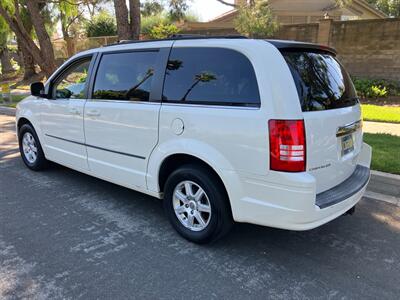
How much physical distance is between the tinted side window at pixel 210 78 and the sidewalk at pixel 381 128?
549 cm

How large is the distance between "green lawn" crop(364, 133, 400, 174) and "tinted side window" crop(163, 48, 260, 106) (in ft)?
10.0

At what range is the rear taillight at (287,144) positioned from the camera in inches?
118

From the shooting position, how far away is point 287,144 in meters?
3.01

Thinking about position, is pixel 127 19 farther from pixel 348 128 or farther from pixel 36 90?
pixel 348 128

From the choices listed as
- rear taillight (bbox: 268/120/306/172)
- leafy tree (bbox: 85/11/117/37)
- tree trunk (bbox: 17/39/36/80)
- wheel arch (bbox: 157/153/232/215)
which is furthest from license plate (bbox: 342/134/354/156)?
leafy tree (bbox: 85/11/117/37)

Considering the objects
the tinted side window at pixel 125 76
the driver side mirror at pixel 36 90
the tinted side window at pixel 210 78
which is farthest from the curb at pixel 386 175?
the driver side mirror at pixel 36 90

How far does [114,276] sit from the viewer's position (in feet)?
10.5

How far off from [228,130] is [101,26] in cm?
2879

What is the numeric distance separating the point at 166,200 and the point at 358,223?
207 centimetres

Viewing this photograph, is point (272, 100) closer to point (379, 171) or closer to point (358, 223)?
point (358, 223)

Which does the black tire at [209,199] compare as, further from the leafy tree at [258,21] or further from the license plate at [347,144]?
the leafy tree at [258,21]

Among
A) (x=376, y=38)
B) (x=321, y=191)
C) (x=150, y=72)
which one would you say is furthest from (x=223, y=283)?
(x=376, y=38)

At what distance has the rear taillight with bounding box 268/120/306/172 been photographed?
3006mm

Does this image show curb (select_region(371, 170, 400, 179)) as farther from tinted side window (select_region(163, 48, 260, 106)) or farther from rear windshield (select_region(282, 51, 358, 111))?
tinted side window (select_region(163, 48, 260, 106))
